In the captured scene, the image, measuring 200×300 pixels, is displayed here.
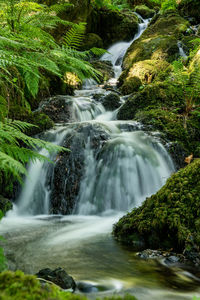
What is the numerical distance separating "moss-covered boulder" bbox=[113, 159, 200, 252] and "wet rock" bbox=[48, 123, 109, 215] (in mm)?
1896

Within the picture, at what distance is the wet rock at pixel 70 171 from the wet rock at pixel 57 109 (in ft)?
5.99

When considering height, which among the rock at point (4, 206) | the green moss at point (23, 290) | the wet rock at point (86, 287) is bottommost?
the wet rock at point (86, 287)

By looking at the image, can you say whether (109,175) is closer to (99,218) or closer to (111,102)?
(99,218)

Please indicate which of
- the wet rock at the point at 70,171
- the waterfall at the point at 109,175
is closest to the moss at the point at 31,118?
the waterfall at the point at 109,175

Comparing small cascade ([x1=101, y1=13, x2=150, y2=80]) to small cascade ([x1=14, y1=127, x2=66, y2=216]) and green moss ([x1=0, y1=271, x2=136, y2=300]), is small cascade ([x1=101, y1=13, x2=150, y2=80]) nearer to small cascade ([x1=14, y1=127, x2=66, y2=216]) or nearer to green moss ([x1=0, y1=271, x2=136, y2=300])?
small cascade ([x1=14, y1=127, x2=66, y2=216])

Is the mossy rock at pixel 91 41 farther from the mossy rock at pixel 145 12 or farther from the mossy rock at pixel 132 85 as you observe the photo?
the mossy rock at pixel 132 85

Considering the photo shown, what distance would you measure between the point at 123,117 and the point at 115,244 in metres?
4.98

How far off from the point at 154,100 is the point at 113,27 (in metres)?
12.7

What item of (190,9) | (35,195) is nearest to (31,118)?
(35,195)

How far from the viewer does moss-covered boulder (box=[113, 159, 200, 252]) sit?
7.96 ft

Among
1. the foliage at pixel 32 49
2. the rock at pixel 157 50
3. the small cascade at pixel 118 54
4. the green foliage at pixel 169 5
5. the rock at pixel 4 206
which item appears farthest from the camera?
the green foliage at pixel 169 5

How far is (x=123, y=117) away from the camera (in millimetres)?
7262

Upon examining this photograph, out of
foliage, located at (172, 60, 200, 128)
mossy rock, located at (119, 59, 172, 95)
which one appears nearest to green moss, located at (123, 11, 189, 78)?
mossy rock, located at (119, 59, 172, 95)

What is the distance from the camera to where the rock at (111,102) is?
8.28m
